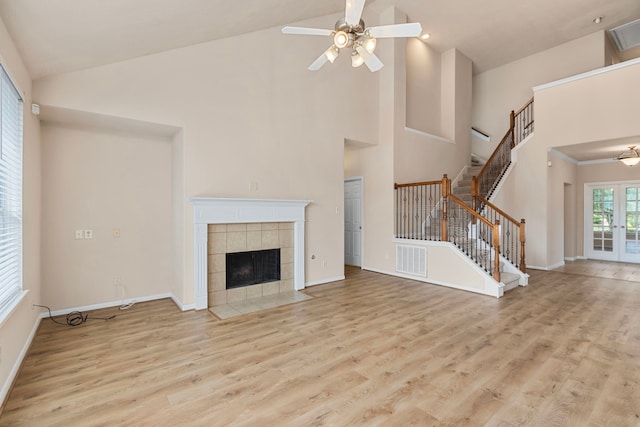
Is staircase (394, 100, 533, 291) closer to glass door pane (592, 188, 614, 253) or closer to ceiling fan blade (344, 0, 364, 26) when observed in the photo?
glass door pane (592, 188, 614, 253)

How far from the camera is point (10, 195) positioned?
103 inches

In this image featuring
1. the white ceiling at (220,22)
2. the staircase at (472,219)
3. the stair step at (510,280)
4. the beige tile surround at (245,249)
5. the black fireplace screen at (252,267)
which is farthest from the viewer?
the staircase at (472,219)

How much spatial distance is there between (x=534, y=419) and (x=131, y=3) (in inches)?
169

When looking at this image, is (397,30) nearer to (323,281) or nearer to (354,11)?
(354,11)

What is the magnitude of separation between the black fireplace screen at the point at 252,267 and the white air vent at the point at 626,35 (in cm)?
904

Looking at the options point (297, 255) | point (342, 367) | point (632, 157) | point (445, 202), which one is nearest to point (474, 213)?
point (445, 202)

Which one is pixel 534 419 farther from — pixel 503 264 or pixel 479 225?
pixel 479 225

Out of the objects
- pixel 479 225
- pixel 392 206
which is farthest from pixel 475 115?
pixel 392 206

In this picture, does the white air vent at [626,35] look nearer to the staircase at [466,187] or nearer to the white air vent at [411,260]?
the staircase at [466,187]

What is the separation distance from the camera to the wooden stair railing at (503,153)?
7320mm

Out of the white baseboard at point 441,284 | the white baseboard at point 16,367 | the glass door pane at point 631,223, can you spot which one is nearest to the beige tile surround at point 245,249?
the white baseboard at point 16,367

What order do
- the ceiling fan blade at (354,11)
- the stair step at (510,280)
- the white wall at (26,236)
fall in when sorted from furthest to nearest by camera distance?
the stair step at (510,280) < the ceiling fan blade at (354,11) < the white wall at (26,236)

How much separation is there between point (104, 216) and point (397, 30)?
13.9ft

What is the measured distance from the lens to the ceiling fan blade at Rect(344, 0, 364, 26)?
8.68 ft
